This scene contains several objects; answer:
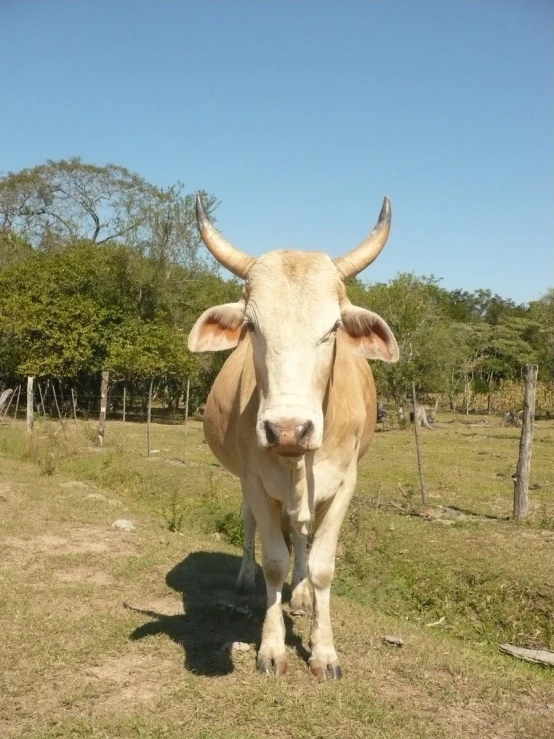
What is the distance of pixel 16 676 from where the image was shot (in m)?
3.88

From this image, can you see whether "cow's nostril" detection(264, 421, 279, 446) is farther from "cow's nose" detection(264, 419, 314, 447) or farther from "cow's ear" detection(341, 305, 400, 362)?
"cow's ear" detection(341, 305, 400, 362)

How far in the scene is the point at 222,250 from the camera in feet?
12.9

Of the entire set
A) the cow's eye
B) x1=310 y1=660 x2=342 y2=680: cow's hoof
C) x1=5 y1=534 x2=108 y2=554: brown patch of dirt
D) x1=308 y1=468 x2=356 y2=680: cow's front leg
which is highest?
the cow's eye

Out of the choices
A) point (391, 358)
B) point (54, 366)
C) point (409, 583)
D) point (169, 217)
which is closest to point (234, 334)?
point (391, 358)

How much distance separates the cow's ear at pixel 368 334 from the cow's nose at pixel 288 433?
31.3 inches

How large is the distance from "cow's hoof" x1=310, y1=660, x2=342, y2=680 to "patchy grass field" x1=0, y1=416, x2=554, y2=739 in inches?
2.6

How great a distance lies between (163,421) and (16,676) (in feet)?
85.4

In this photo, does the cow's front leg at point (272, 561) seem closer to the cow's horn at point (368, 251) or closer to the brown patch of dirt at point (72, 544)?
the cow's horn at point (368, 251)

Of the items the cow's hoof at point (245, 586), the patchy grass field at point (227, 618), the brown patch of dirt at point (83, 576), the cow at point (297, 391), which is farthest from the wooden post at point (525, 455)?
the brown patch of dirt at point (83, 576)

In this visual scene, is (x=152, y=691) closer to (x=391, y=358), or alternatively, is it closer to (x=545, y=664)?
(x=391, y=358)

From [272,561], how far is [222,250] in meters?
2.02

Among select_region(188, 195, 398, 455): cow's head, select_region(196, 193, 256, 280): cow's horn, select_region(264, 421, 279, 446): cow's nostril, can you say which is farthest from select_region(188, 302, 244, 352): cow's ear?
select_region(264, 421, 279, 446): cow's nostril

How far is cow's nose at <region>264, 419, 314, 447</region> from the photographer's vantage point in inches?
120

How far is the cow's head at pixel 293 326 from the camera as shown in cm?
313
